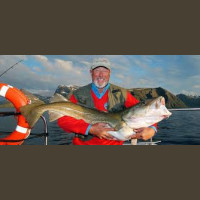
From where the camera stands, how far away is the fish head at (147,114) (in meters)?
3.93

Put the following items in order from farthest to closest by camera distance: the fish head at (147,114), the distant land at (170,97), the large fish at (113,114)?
the distant land at (170,97) < the large fish at (113,114) < the fish head at (147,114)

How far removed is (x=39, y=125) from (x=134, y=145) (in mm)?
3500

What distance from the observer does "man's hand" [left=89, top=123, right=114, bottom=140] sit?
4.72 meters

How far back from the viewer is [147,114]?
13.4 feet

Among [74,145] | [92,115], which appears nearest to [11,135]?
[74,145]

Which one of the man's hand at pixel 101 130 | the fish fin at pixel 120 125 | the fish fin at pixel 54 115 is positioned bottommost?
the man's hand at pixel 101 130

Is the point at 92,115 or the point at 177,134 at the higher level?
the point at 92,115

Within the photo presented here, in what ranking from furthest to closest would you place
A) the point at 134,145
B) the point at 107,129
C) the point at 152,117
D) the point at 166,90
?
the point at 166,90 → the point at 134,145 → the point at 107,129 → the point at 152,117

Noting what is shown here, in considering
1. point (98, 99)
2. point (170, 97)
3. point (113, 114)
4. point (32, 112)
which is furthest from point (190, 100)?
point (32, 112)

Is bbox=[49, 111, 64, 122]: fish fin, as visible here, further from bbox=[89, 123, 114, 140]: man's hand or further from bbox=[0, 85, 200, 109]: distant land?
bbox=[0, 85, 200, 109]: distant land

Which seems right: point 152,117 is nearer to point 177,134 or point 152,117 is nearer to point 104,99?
point 104,99

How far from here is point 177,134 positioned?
9570 mm

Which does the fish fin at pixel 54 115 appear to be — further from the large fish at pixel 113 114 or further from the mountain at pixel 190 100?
the mountain at pixel 190 100

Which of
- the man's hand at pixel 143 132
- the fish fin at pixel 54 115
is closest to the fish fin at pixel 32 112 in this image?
the fish fin at pixel 54 115
